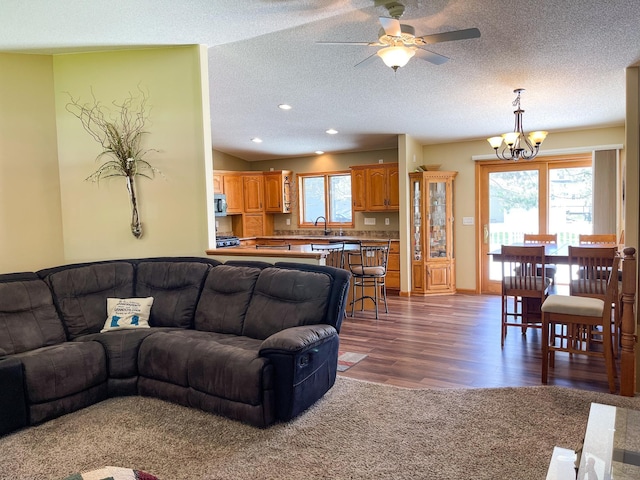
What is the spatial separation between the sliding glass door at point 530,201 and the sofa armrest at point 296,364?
482 centimetres

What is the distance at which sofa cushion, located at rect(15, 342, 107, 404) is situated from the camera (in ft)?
9.38

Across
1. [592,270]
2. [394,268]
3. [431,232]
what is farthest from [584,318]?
[394,268]

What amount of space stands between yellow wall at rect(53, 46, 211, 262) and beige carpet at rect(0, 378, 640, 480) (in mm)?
1602

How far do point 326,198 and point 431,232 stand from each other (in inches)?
90.4

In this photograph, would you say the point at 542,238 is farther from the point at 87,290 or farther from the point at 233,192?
the point at 233,192

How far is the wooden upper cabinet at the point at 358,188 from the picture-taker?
7.82 m

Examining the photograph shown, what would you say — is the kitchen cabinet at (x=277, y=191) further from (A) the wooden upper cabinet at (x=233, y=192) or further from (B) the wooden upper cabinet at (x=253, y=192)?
(A) the wooden upper cabinet at (x=233, y=192)

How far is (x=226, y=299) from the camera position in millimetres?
3594

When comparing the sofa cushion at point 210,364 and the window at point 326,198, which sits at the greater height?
the window at point 326,198

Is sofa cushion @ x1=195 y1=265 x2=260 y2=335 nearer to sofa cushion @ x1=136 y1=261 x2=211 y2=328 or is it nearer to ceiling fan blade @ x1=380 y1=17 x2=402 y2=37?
sofa cushion @ x1=136 y1=261 x2=211 y2=328

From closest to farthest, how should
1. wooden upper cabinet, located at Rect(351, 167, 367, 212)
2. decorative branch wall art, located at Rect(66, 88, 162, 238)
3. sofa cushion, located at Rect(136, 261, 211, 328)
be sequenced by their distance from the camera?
sofa cushion, located at Rect(136, 261, 211, 328) < decorative branch wall art, located at Rect(66, 88, 162, 238) < wooden upper cabinet, located at Rect(351, 167, 367, 212)

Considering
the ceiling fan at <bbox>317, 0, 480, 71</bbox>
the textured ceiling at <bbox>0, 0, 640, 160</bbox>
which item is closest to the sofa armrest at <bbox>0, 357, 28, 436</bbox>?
the textured ceiling at <bbox>0, 0, 640, 160</bbox>

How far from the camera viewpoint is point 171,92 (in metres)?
4.13

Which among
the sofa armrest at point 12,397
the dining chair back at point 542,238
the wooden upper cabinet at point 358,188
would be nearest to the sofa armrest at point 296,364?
the sofa armrest at point 12,397
